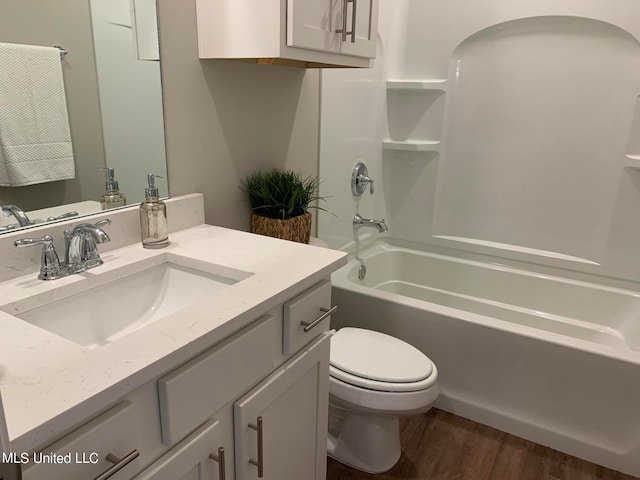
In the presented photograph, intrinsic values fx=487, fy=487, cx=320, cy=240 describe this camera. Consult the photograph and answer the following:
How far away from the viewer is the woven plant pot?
1.69m

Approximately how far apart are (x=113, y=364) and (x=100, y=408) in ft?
0.23

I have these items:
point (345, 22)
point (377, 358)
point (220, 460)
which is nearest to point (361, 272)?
point (377, 358)

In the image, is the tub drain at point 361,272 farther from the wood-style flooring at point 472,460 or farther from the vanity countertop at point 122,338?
the vanity countertop at point 122,338

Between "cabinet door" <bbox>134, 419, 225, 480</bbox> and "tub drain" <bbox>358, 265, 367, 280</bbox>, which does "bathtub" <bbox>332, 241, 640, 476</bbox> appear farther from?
"cabinet door" <bbox>134, 419, 225, 480</bbox>

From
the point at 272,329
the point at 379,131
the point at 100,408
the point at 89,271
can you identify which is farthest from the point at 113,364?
the point at 379,131

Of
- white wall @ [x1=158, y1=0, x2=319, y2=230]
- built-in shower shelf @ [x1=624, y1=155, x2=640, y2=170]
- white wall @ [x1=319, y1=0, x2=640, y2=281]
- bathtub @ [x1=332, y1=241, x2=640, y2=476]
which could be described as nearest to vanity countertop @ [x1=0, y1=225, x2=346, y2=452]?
white wall @ [x1=158, y1=0, x2=319, y2=230]

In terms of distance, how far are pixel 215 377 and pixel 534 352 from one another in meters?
1.37

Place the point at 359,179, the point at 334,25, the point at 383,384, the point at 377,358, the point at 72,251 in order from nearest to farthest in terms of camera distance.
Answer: the point at 72,251 → the point at 334,25 → the point at 383,384 → the point at 377,358 → the point at 359,179

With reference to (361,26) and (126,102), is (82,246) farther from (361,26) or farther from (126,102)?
(361,26)

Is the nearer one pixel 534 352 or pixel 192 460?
pixel 192 460

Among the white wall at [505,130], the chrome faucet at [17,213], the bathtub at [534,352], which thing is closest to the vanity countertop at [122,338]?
the chrome faucet at [17,213]

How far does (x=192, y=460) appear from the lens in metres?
0.87

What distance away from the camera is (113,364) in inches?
28.8

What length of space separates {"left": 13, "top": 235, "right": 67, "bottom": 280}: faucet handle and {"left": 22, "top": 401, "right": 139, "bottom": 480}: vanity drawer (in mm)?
508
